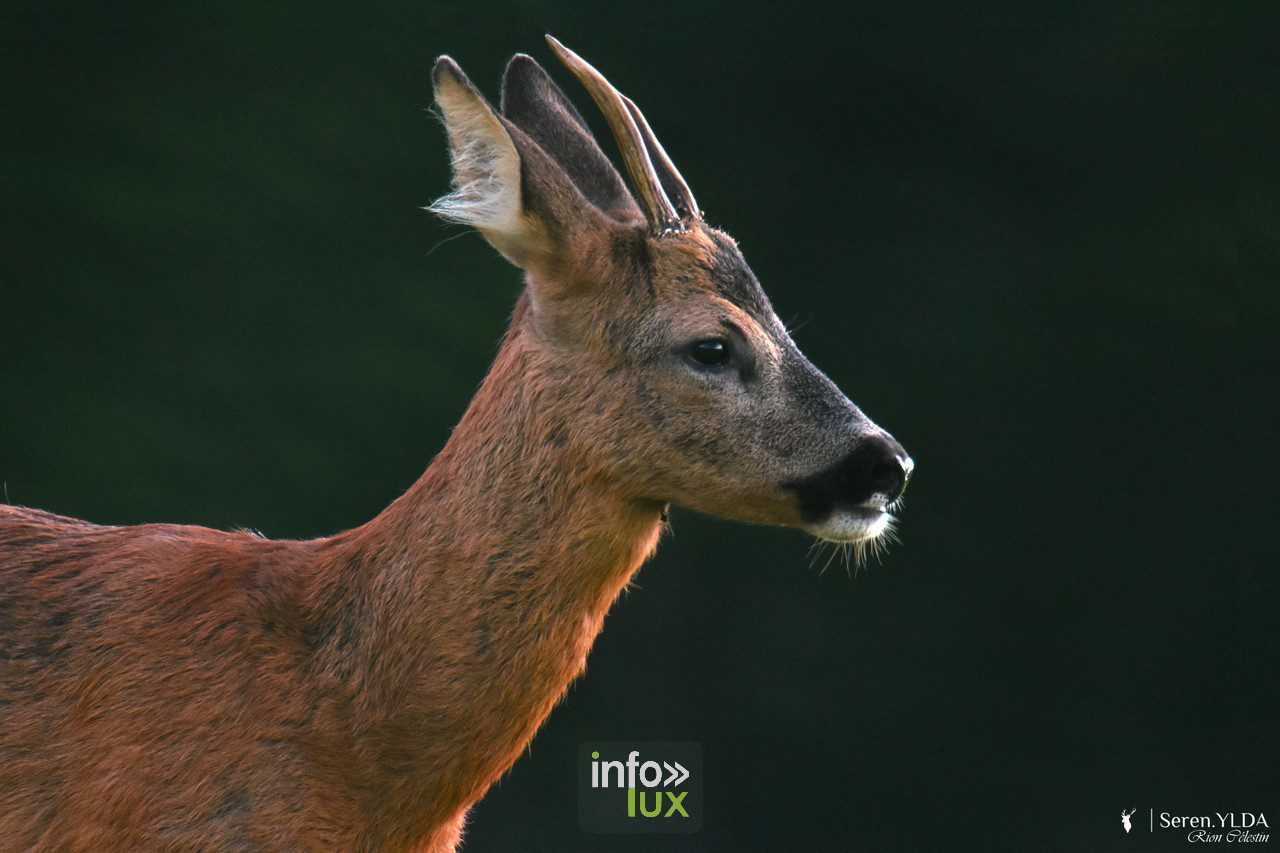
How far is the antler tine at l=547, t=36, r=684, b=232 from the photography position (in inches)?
145

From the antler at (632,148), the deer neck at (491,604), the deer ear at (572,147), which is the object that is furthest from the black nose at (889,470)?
the deer ear at (572,147)

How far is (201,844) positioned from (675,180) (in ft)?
6.71

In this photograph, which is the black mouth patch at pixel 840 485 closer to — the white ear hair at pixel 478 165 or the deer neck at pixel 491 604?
the deer neck at pixel 491 604

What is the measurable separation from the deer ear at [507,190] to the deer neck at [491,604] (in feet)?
1.10

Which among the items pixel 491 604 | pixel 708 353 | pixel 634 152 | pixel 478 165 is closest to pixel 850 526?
pixel 708 353

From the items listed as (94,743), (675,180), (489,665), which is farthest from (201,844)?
(675,180)

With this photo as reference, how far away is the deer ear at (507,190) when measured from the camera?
11.1 feet

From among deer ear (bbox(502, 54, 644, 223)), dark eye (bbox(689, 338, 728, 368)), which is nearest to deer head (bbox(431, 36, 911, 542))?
dark eye (bbox(689, 338, 728, 368))

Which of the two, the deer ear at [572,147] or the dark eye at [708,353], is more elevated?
the deer ear at [572,147]

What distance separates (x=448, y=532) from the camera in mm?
3518

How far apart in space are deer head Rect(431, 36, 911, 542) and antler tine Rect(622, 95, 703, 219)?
20cm

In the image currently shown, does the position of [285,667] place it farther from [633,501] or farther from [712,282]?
[712,282]

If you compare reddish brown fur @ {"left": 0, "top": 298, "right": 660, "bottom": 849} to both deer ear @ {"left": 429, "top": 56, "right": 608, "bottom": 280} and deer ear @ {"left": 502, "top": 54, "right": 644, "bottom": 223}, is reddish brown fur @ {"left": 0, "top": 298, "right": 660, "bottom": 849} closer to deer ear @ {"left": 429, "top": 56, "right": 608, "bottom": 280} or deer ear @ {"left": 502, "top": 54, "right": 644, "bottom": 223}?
deer ear @ {"left": 429, "top": 56, "right": 608, "bottom": 280}

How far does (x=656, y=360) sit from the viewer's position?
139 inches
